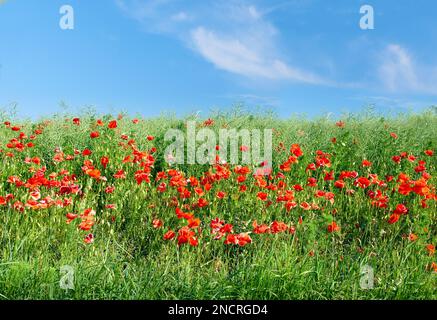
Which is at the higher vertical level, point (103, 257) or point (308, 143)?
point (308, 143)

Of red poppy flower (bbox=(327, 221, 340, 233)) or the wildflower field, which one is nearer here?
the wildflower field

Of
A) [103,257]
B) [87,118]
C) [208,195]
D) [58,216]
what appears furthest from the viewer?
[87,118]

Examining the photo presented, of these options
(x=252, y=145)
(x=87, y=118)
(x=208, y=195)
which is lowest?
(x=208, y=195)

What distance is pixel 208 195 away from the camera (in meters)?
5.73

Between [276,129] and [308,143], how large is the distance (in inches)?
37.5

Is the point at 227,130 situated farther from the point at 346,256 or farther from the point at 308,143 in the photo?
the point at 346,256

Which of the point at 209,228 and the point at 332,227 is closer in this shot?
the point at 332,227

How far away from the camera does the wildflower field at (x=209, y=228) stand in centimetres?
360

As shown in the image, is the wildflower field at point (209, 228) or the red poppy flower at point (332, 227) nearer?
the wildflower field at point (209, 228)

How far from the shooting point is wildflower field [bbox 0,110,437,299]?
3.60m

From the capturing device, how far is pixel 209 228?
4.86 meters

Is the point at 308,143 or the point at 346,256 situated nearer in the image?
the point at 346,256
